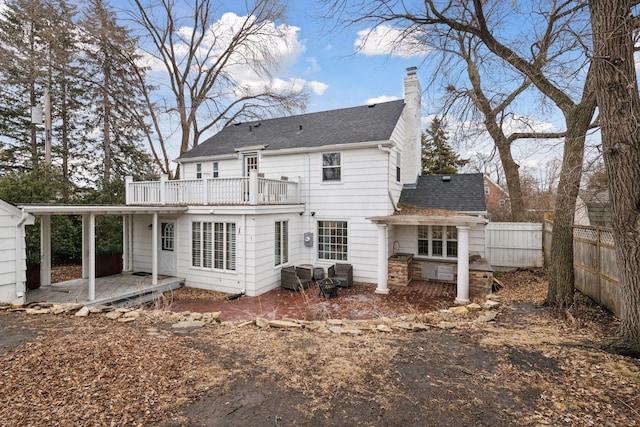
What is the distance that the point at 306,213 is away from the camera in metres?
11.7

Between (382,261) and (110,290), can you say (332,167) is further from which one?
(110,290)

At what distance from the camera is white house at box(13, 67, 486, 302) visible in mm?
9492

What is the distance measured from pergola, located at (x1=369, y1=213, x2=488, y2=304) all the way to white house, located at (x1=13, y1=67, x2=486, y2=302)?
31mm

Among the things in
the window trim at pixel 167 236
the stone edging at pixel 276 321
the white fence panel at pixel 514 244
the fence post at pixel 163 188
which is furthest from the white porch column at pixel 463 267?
the fence post at pixel 163 188

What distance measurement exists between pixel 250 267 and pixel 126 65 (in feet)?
51.3

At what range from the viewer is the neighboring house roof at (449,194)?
11.0m

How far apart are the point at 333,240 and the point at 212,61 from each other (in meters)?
14.6

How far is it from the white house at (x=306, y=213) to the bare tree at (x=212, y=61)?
777 cm

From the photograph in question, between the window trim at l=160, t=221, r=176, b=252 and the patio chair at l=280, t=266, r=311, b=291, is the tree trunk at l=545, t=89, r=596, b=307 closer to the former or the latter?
the patio chair at l=280, t=266, r=311, b=291

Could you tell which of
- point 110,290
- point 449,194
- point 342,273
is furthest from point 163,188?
point 449,194

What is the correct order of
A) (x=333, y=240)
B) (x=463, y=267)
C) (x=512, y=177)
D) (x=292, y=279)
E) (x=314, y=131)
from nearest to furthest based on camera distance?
1. (x=463, y=267)
2. (x=292, y=279)
3. (x=333, y=240)
4. (x=314, y=131)
5. (x=512, y=177)

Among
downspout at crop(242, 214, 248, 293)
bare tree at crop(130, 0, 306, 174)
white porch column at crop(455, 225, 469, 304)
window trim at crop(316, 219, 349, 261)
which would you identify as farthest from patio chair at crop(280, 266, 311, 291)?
bare tree at crop(130, 0, 306, 174)

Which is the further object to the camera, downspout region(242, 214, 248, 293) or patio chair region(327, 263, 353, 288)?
patio chair region(327, 263, 353, 288)

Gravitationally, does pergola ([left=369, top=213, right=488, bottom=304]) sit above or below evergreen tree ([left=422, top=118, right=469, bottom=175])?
below
